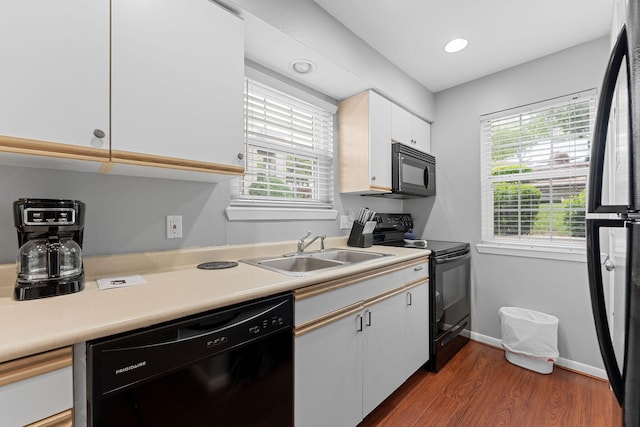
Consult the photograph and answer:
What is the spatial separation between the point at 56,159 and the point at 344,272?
1.19 meters

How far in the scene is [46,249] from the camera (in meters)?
0.97

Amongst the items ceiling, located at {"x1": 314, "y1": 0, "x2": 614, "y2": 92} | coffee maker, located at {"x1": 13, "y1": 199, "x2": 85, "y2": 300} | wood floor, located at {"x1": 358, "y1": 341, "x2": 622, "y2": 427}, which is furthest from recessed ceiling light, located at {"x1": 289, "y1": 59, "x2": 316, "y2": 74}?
wood floor, located at {"x1": 358, "y1": 341, "x2": 622, "y2": 427}

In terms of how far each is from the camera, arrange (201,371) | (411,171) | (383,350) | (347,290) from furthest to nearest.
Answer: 1. (411,171)
2. (383,350)
3. (347,290)
4. (201,371)

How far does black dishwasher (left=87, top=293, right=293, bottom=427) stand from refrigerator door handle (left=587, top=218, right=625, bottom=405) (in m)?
0.90

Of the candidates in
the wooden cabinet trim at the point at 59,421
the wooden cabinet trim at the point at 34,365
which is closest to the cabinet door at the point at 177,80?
the wooden cabinet trim at the point at 34,365

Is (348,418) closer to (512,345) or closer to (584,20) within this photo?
(512,345)

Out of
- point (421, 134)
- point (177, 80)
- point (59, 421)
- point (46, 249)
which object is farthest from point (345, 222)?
point (59, 421)

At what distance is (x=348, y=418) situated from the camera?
1.44 metres

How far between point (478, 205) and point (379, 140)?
45.8 inches

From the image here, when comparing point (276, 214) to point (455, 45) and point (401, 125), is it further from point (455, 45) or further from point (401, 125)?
point (455, 45)

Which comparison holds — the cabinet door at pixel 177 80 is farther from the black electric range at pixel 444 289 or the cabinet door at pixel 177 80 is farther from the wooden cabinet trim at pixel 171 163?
the black electric range at pixel 444 289

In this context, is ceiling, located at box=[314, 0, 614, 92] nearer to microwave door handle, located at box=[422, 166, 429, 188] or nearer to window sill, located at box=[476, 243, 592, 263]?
microwave door handle, located at box=[422, 166, 429, 188]

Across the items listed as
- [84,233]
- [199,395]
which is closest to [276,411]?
[199,395]

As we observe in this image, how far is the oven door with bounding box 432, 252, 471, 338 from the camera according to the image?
215 centimetres
